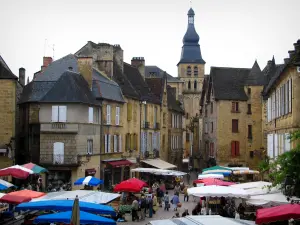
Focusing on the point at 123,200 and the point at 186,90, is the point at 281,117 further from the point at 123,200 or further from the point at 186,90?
the point at 186,90

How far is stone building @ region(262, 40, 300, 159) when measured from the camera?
81.4 ft

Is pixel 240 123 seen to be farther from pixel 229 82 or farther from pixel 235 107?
pixel 229 82

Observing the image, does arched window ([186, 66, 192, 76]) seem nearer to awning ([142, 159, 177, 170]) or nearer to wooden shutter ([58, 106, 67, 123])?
awning ([142, 159, 177, 170])

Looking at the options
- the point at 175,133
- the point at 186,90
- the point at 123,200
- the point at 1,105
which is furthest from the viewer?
the point at 186,90

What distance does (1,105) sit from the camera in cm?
3816

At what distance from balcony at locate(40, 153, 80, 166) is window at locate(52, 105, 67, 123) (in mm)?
2351

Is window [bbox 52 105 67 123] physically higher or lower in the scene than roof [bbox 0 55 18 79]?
lower

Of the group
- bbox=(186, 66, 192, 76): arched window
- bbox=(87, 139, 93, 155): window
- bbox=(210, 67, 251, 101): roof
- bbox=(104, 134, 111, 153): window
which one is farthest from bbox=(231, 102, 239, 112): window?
bbox=(186, 66, 192, 76): arched window

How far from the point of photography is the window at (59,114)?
38719 mm

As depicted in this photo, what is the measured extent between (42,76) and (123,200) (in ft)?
49.2

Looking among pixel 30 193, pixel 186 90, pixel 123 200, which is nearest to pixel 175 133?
pixel 123 200

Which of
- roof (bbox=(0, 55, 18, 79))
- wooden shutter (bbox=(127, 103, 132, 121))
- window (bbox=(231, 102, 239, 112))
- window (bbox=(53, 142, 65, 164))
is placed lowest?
window (bbox=(53, 142, 65, 164))

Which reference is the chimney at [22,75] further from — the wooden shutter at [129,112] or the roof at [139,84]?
the wooden shutter at [129,112]

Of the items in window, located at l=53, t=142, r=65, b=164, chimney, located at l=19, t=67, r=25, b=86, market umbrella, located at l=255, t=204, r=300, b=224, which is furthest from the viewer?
chimney, located at l=19, t=67, r=25, b=86
